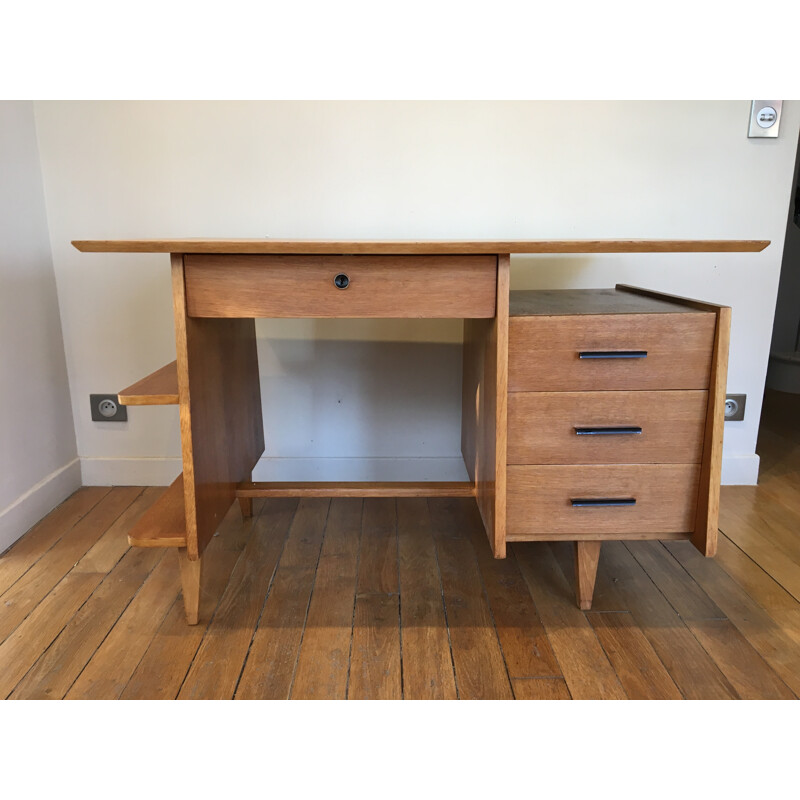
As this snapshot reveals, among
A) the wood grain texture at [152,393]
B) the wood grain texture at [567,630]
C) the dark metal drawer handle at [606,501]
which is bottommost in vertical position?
the wood grain texture at [567,630]

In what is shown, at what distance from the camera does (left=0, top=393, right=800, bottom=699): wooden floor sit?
1.24 meters

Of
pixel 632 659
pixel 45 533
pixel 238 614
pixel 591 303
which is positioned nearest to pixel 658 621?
pixel 632 659

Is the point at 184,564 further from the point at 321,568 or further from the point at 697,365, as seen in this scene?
the point at 697,365

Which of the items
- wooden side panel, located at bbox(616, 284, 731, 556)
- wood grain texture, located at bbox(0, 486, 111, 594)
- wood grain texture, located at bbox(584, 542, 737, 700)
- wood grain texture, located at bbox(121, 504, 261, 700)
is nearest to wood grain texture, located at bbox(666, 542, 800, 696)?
wood grain texture, located at bbox(584, 542, 737, 700)

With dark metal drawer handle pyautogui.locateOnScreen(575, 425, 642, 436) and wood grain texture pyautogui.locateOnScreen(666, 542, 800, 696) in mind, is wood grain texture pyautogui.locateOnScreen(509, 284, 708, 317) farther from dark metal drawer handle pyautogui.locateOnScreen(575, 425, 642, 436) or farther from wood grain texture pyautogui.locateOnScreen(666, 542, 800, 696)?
wood grain texture pyautogui.locateOnScreen(666, 542, 800, 696)

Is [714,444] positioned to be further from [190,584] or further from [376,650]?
[190,584]

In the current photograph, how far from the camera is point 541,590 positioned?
1.58m

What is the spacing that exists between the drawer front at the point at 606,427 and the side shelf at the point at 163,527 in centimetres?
69

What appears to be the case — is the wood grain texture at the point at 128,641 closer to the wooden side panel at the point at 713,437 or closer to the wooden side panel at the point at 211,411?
the wooden side panel at the point at 211,411

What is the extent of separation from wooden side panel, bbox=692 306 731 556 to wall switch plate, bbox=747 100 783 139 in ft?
3.30

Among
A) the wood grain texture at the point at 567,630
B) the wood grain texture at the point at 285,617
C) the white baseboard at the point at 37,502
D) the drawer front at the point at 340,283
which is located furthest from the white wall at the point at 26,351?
the wood grain texture at the point at 567,630

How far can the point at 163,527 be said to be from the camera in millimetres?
1398

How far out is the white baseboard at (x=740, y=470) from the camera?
2.20m
